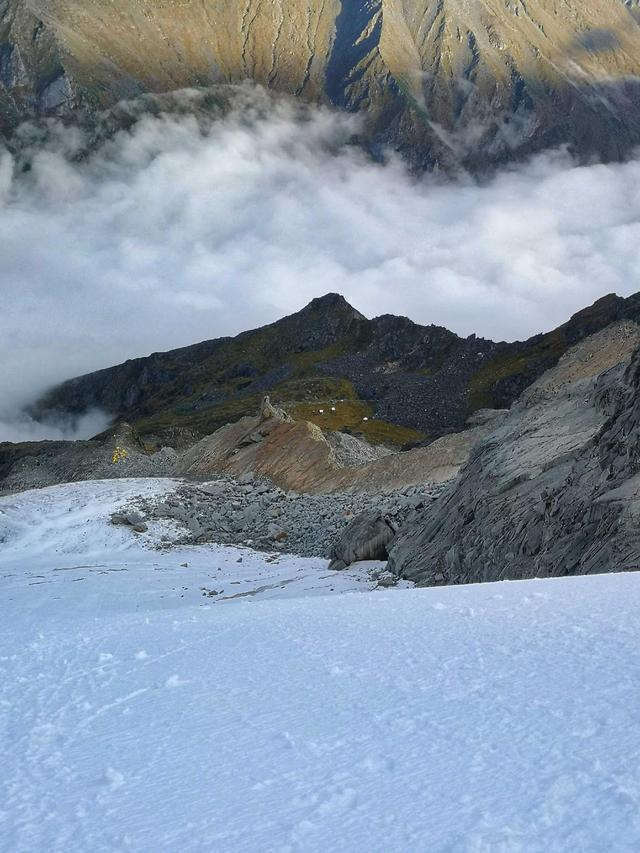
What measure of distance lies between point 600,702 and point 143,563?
3326 centimetres

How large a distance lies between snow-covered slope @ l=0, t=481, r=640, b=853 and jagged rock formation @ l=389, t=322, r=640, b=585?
231 inches

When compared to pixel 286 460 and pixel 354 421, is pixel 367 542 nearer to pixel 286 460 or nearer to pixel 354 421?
pixel 286 460

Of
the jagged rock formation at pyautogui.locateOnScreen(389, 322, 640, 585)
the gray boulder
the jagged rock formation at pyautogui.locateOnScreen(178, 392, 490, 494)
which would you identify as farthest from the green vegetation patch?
the jagged rock formation at pyautogui.locateOnScreen(389, 322, 640, 585)

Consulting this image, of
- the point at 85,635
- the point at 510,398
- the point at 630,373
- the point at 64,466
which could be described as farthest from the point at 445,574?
the point at 510,398

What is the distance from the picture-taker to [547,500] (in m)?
19.0

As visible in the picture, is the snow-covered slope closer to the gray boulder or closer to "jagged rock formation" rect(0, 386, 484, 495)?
the gray boulder

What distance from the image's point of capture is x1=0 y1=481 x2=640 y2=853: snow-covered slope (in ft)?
13.9

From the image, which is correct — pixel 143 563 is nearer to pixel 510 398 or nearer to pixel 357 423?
pixel 357 423

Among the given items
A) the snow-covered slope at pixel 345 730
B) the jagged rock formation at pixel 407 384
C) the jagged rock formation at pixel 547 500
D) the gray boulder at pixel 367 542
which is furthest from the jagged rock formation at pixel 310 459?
the jagged rock formation at pixel 407 384

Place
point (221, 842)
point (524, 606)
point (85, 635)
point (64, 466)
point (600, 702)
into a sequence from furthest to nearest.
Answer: point (64, 466)
point (85, 635)
point (524, 606)
point (600, 702)
point (221, 842)

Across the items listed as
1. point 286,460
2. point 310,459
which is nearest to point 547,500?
point 310,459

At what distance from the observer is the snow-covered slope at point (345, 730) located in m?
4.22

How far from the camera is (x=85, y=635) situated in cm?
1160

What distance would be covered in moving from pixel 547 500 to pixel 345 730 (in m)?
14.5
